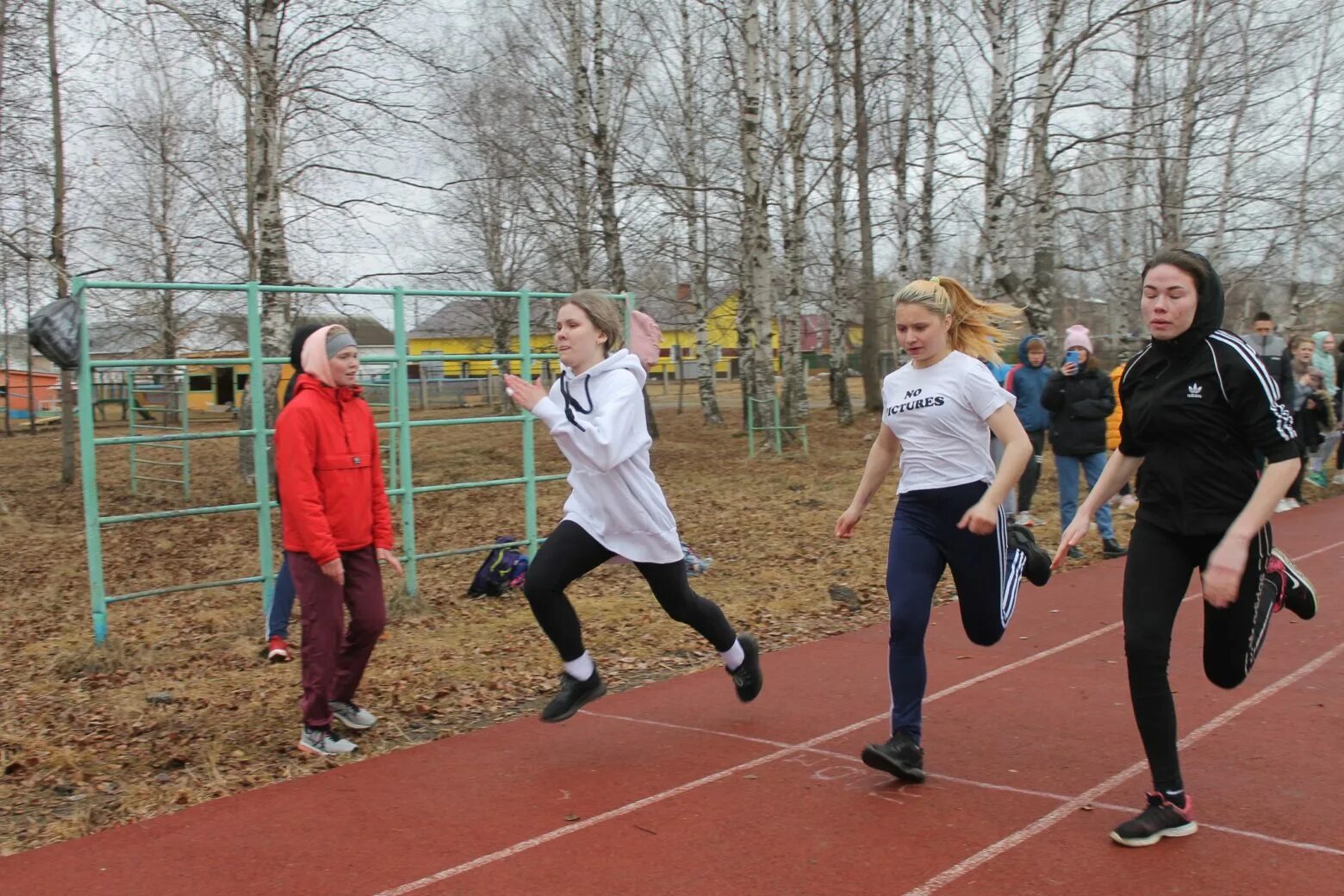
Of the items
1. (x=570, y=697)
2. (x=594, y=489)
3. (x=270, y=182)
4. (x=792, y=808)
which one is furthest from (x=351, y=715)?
(x=270, y=182)

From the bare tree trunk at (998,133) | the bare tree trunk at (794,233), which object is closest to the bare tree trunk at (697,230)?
the bare tree trunk at (794,233)

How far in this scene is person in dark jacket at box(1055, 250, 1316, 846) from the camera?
11.8 ft

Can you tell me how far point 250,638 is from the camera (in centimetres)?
785

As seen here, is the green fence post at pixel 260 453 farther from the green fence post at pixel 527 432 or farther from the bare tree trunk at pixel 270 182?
the bare tree trunk at pixel 270 182

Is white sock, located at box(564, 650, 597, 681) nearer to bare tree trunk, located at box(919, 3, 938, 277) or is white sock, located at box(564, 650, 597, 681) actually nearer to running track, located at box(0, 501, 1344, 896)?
running track, located at box(0, 501, 1344, 896)

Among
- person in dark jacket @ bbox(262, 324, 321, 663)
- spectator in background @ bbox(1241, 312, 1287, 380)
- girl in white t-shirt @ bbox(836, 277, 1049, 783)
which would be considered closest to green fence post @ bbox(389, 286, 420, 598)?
person in dark jacket @ bbox(262, 324, 321, 663)

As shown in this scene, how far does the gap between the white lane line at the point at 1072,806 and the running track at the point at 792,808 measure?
0.01m

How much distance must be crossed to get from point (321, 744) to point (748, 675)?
6.56 ft

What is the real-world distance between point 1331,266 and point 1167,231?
8120 mm

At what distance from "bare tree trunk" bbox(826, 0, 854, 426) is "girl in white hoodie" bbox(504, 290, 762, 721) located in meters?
19.7

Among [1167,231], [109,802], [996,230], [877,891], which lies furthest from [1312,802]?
[1167,231]

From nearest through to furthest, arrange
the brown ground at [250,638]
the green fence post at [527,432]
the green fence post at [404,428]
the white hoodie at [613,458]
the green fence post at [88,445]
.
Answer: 1. the white hoodie at [613,458]
2. the brown ground at [250,638]
3. the green fence post at [88,445]
4. the green fence post at [404,428]
5. the green fence post at [527,432]

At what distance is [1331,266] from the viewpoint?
30.5 meters

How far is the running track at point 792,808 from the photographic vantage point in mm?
3662
